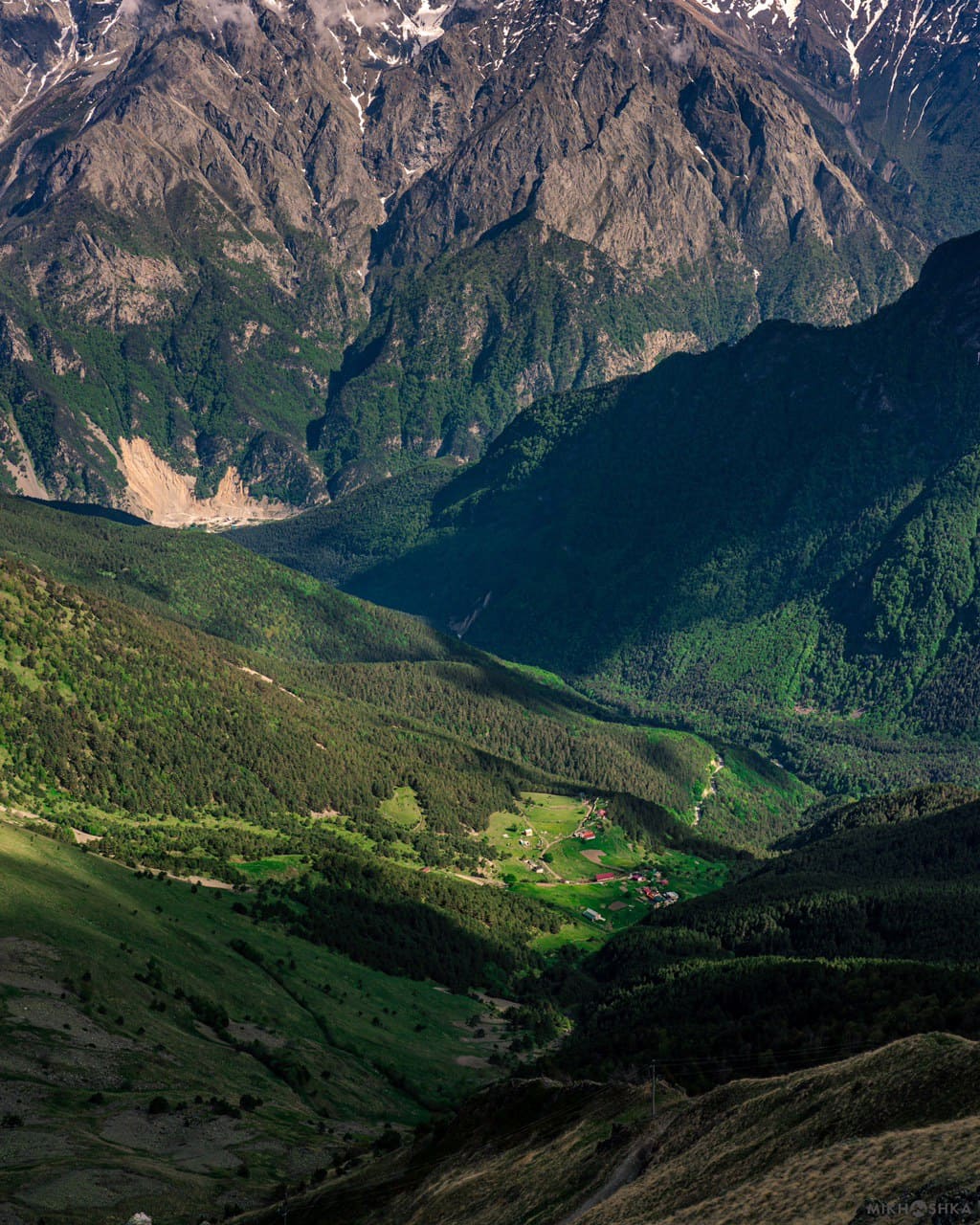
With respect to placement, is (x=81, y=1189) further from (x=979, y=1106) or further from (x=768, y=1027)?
(x=768, y=1027)

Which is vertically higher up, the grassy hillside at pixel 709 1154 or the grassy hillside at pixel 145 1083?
the grassy hillside at pixel 709 1154

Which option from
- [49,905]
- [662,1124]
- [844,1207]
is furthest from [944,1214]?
[49,905]

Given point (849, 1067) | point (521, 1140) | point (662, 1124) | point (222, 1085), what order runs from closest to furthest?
point (849, 1067), point (662, 1124), point (521, 1140), point (222, 1085)

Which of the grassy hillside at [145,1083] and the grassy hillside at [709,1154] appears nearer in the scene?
the grassy hillside at [709,1154]

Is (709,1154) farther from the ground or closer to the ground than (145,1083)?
farther from the ground

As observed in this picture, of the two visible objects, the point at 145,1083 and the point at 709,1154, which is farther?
the point at 145,1083

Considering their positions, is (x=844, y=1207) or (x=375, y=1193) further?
(x=375, y=1193)

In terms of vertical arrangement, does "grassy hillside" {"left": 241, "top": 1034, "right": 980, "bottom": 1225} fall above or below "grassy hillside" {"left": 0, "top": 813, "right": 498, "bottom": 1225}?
above

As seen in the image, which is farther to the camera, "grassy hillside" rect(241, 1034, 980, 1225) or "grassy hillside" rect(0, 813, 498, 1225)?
"grassy hillside" rect(0, 813, 498, 1225)
